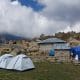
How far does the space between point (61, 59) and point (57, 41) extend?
41.9ft

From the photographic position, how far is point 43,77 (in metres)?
20.0

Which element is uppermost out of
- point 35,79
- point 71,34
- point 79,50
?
point 71,34

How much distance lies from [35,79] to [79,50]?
→ 17.7 metres

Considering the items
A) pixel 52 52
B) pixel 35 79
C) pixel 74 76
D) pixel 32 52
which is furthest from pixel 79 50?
pixel 35 79

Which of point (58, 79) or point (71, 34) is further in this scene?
point (71, 34)

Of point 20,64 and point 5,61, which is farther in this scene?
point 5,61

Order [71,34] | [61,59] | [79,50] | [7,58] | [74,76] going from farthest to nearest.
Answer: [71,34] < [79,50] < [61,59] < [7,58] < [74,76]

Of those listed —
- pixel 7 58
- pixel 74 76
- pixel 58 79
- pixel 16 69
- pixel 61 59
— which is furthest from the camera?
pixel 61 59

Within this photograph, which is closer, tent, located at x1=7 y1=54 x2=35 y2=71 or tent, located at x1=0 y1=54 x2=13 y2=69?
tent, located at x1=7 y1=54 x2=35 y2=71

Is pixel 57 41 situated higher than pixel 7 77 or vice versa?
pixel 57 41

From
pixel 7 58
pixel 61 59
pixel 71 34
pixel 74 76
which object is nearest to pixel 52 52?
pixel 61 59

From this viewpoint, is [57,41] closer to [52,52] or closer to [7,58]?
[52,52]

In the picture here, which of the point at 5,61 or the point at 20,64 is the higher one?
the point at 5,61

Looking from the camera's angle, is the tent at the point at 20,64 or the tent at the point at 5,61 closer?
the tent at the point at 20,64
